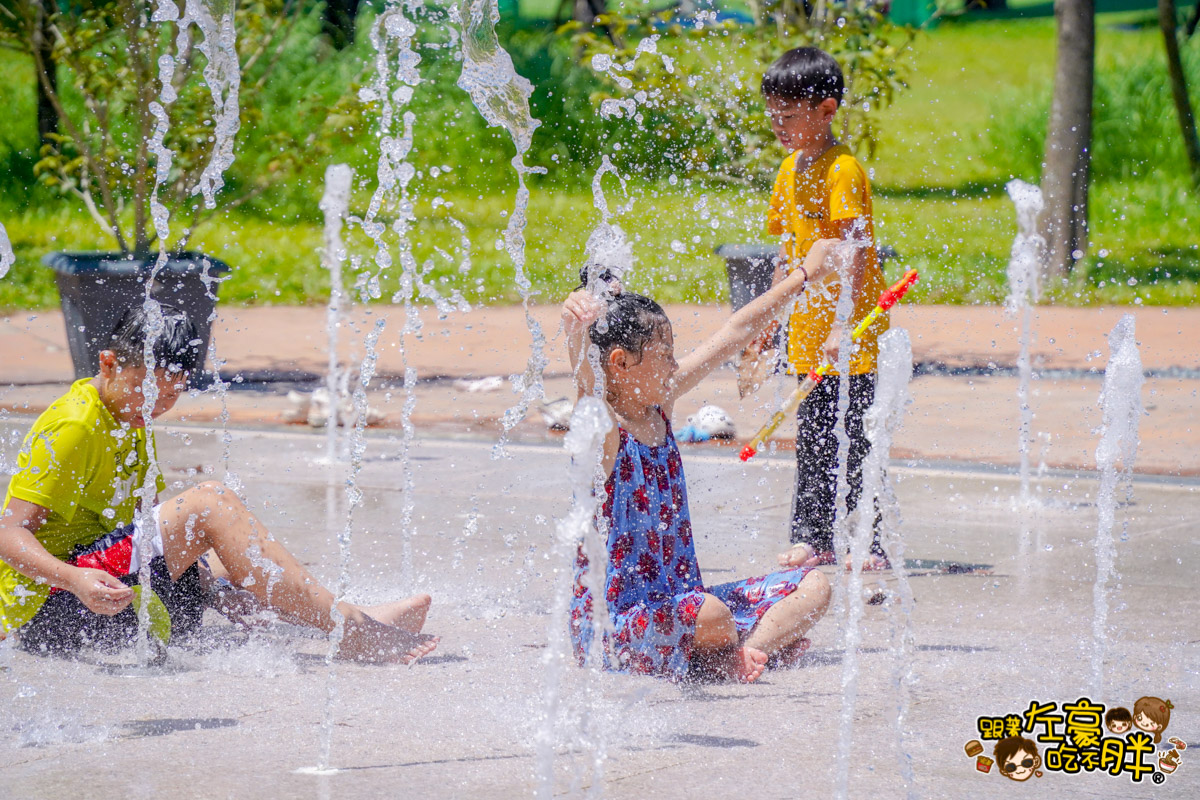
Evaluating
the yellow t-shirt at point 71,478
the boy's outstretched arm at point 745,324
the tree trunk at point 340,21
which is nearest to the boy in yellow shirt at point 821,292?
the boy's outstretched arm at point 745,324

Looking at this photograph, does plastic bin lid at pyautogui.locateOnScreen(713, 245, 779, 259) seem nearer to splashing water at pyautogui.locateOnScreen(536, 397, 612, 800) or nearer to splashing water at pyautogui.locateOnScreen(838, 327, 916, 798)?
splashing water at pyautogui.locateOnScreen(838, 327, 916, 798)

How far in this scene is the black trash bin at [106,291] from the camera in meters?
8.43

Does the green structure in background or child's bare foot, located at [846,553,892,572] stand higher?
the green structure in background

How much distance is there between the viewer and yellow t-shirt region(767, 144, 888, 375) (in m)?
4.52

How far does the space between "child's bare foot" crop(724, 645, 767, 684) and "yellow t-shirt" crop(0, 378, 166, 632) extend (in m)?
1.45

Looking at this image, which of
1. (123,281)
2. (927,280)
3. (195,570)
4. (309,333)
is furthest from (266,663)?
(927,280)

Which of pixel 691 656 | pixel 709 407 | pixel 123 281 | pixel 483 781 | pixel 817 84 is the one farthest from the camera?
pixel 123 281

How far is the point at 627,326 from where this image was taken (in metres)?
3.44

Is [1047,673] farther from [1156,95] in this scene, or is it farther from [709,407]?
[1156,95]

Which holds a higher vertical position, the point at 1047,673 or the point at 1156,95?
the point at 1156,95

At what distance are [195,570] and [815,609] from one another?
147 centimetres

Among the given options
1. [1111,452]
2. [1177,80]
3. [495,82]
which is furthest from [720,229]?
[1111,452]

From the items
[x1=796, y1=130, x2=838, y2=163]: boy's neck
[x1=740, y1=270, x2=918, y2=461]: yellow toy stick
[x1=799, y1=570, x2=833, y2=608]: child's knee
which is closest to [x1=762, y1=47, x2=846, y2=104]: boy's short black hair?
[x1=796, y1=130, x2=838, y2=163]: boy's neck

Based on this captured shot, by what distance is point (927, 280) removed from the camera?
13.2 metres
